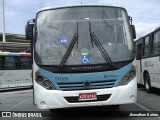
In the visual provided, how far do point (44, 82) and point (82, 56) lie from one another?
3.70ft

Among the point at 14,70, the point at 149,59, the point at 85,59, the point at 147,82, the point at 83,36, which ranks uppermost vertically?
the point at 83,36

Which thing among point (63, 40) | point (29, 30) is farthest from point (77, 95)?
point (29, 30)

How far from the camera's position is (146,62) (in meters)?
17.3

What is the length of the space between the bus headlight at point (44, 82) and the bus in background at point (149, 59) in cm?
765

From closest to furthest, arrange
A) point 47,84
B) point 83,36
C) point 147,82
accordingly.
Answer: point 47,84 → point 83,36 → point 147,82

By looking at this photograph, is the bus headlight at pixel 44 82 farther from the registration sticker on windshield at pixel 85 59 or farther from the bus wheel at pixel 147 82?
the bus wheel at pixel 147 82

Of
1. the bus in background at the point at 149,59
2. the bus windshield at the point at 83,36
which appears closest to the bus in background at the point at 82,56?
the bus windshield at the point at 83,36

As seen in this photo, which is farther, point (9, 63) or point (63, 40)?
point (9, 63)

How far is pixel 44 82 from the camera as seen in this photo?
8.68 meters

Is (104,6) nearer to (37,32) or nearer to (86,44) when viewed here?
(86,44)

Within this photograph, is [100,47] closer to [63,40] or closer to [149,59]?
[63,40]

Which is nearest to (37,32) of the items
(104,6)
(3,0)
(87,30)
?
(87,30)

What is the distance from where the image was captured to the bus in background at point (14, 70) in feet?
79.0

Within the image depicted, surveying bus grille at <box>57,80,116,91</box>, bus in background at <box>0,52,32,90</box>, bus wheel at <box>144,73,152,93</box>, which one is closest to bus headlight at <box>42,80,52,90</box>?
bus grille at <box>57,80,116,91</box>
